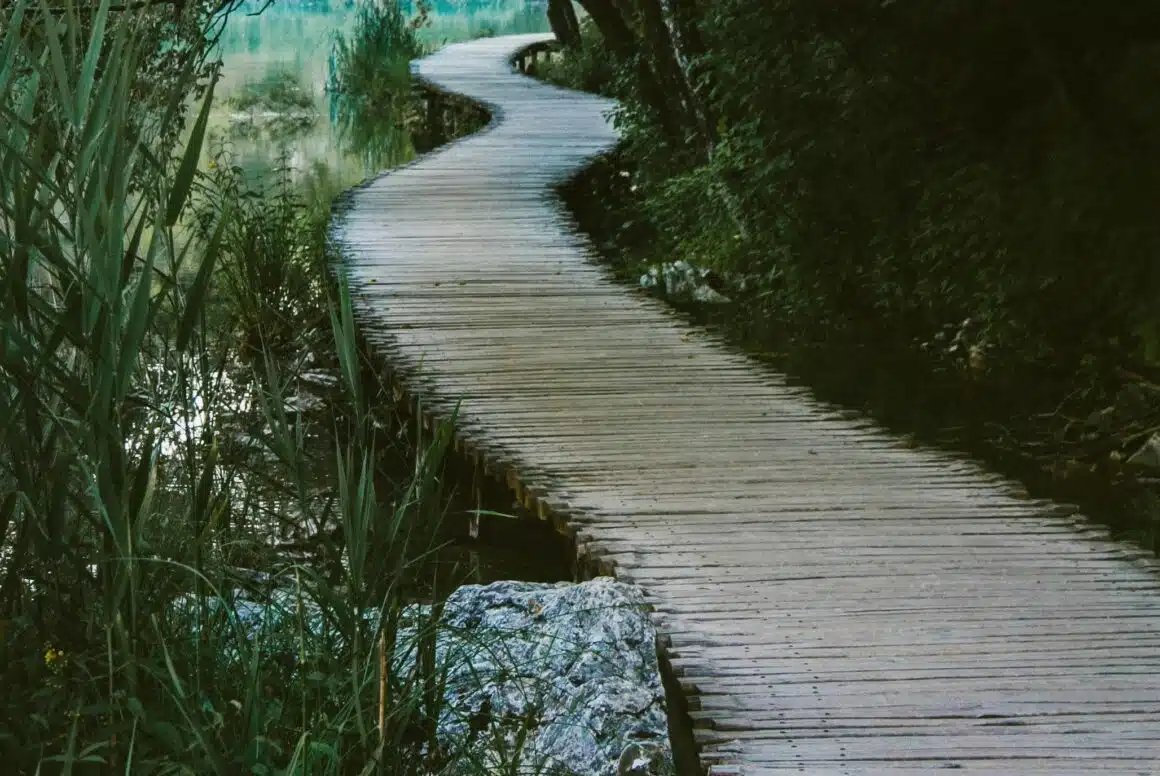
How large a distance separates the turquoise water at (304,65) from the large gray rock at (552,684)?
666 cm

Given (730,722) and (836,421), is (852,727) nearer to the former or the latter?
(730,722)

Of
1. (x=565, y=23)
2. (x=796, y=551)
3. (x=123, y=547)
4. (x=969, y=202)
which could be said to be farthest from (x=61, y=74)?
(x=565, y=23)

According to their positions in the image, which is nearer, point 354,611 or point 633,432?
point 354,611

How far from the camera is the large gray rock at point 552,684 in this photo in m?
2.64

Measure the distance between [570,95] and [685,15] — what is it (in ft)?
26.6

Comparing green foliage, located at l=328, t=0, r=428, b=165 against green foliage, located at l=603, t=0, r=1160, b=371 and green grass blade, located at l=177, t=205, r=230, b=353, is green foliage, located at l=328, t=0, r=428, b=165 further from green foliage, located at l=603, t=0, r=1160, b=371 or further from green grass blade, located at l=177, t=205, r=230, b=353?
green grass blade, located at l=177, t=205, r=230, b=353

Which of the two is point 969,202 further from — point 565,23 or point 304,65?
point 304,65

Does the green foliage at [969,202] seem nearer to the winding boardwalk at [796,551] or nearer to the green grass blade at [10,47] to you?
the winding boardwalk at [796,551]

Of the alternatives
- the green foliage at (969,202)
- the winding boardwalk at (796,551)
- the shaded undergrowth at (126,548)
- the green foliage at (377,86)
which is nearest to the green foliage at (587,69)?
the green foliage at (377,86)

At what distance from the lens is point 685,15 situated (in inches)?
394

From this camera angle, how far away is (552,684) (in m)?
2.80

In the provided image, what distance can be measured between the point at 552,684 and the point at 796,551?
1507mm

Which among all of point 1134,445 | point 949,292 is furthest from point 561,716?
point 949,292

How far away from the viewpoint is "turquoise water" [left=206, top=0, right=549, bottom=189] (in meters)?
16.3
